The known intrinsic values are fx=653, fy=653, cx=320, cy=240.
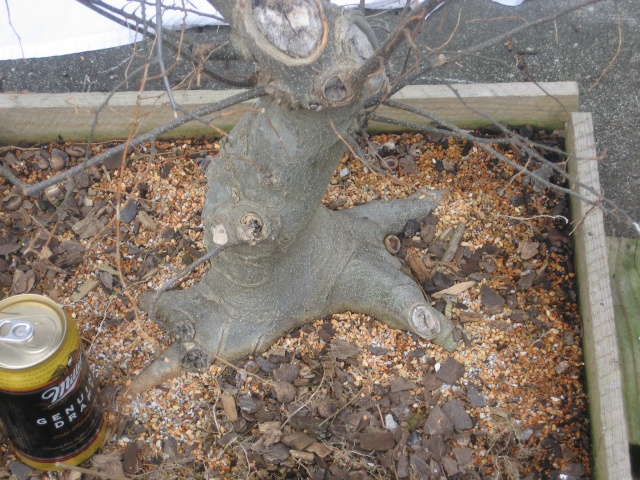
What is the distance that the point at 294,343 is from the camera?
1735 mm

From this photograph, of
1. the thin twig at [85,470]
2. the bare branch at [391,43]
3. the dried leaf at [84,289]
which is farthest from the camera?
the dried leaf at [84,289]

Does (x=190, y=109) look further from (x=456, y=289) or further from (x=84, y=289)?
(x=456, y=289)

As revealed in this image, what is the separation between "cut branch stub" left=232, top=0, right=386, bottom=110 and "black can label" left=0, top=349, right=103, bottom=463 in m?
0.72

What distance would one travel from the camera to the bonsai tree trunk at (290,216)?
0.96 m

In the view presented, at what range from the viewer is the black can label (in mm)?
1307

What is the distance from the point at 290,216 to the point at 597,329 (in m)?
0.85

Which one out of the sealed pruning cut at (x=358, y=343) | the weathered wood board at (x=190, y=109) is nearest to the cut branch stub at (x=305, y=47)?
the sealed pruning cut at (x=358, y=343)

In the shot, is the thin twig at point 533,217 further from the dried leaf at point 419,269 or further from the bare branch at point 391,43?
the bare branch at point 391,43

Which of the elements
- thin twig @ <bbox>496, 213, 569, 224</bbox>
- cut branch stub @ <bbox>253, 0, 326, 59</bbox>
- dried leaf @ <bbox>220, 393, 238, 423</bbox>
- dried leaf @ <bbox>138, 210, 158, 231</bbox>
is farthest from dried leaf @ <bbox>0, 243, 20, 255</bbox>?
thin twig @ <bbox>496, 213, 569, 224</bbox>

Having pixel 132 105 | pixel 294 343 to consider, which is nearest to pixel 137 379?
pixel 294 343

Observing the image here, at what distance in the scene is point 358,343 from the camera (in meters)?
1.73

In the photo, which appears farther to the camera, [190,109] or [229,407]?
[190,109]

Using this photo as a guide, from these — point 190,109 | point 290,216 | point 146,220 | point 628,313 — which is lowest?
point 628,313

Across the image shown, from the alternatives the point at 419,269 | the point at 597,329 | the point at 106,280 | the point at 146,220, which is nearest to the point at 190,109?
the point at 146,220
